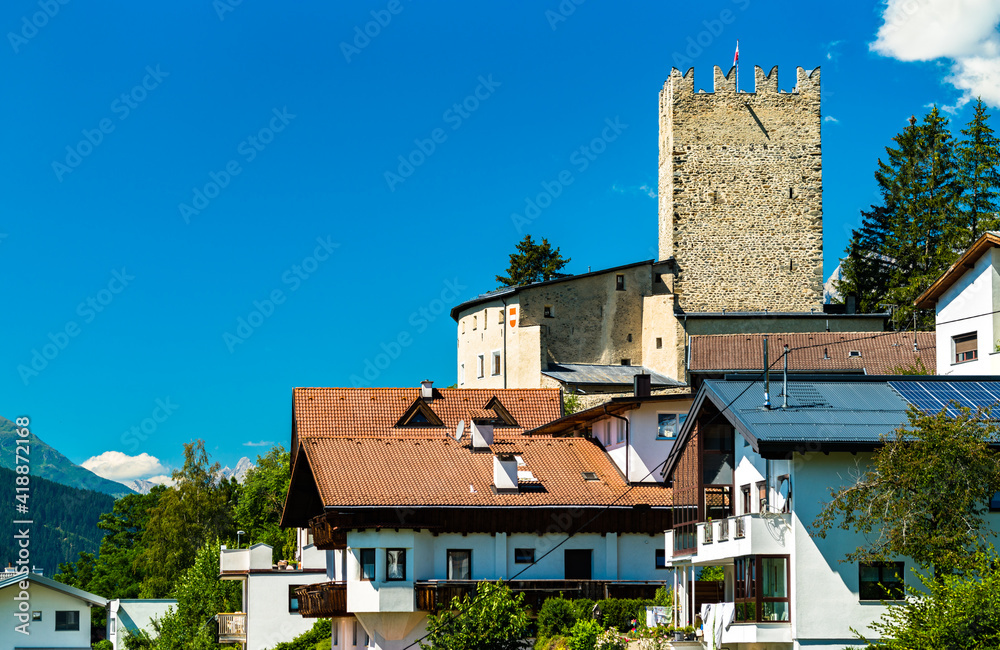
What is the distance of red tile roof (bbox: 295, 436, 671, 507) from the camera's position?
36000 mm

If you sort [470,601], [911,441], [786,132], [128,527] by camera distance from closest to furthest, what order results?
[911,441] < [470,601] < [786,132] < [128,527]

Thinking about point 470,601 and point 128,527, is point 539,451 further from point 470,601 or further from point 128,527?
point 128,527

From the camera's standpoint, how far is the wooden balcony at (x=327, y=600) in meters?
36.4

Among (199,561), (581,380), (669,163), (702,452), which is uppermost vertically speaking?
(669,163)

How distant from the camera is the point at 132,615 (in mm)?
61781

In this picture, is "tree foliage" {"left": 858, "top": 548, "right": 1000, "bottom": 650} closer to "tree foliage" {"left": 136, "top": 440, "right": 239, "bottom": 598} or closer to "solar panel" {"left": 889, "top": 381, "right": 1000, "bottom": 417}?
"solar panel" {"left": 889, "top": 381, "right": 1000, "bottom": 417}

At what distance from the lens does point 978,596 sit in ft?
65.4

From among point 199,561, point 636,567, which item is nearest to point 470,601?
point 636,567

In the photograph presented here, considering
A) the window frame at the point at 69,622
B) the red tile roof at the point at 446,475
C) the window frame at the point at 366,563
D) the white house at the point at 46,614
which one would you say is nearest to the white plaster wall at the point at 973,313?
the red tile roof at the point at 446,475

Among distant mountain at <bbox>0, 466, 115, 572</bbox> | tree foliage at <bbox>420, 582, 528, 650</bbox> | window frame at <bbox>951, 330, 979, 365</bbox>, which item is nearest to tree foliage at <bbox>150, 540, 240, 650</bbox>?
→ tree foliage at <bbox>420, 582, 528, 650</bbox>

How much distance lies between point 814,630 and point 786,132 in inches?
1920

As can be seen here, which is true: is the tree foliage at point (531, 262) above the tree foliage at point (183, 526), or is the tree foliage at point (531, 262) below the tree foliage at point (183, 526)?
above

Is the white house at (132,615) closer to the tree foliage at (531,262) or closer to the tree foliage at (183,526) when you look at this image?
the tree foliage at (183,526)

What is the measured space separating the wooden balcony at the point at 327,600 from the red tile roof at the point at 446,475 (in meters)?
2.85
